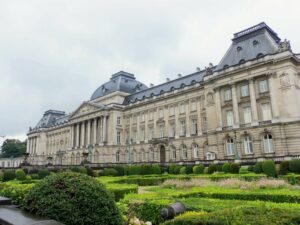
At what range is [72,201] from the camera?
19.7 ft

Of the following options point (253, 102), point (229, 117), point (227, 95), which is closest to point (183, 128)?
point (229, 117)

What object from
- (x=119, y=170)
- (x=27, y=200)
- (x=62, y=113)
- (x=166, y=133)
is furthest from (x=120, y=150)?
(x=27, y=200)

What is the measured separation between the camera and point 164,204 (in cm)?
945

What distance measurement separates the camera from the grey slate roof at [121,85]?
7262cm

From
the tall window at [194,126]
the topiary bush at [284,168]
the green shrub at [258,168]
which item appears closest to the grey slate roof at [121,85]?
the tall window at [194,126]

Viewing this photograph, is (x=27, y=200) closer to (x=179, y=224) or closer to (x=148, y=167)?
(x=179, y=224)

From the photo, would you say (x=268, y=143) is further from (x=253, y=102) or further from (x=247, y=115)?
(x=253, y=102)

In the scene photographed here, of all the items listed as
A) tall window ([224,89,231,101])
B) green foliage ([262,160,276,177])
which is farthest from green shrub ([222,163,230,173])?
tall window ([224,89,231,101])

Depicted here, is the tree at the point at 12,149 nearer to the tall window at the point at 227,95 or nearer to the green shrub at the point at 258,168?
the tall window at the point at 227,95

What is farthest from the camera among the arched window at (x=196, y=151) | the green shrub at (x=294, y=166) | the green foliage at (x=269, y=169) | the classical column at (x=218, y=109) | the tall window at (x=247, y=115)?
the arched window at (x=196, y=151)

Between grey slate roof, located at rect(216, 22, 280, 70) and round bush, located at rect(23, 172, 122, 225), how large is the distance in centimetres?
4007

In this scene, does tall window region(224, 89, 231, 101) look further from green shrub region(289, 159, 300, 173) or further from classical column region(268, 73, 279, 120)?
green shrub region(289, 159, 300, 173)

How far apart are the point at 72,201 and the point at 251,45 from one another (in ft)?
145

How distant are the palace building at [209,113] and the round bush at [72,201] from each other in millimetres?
30586
